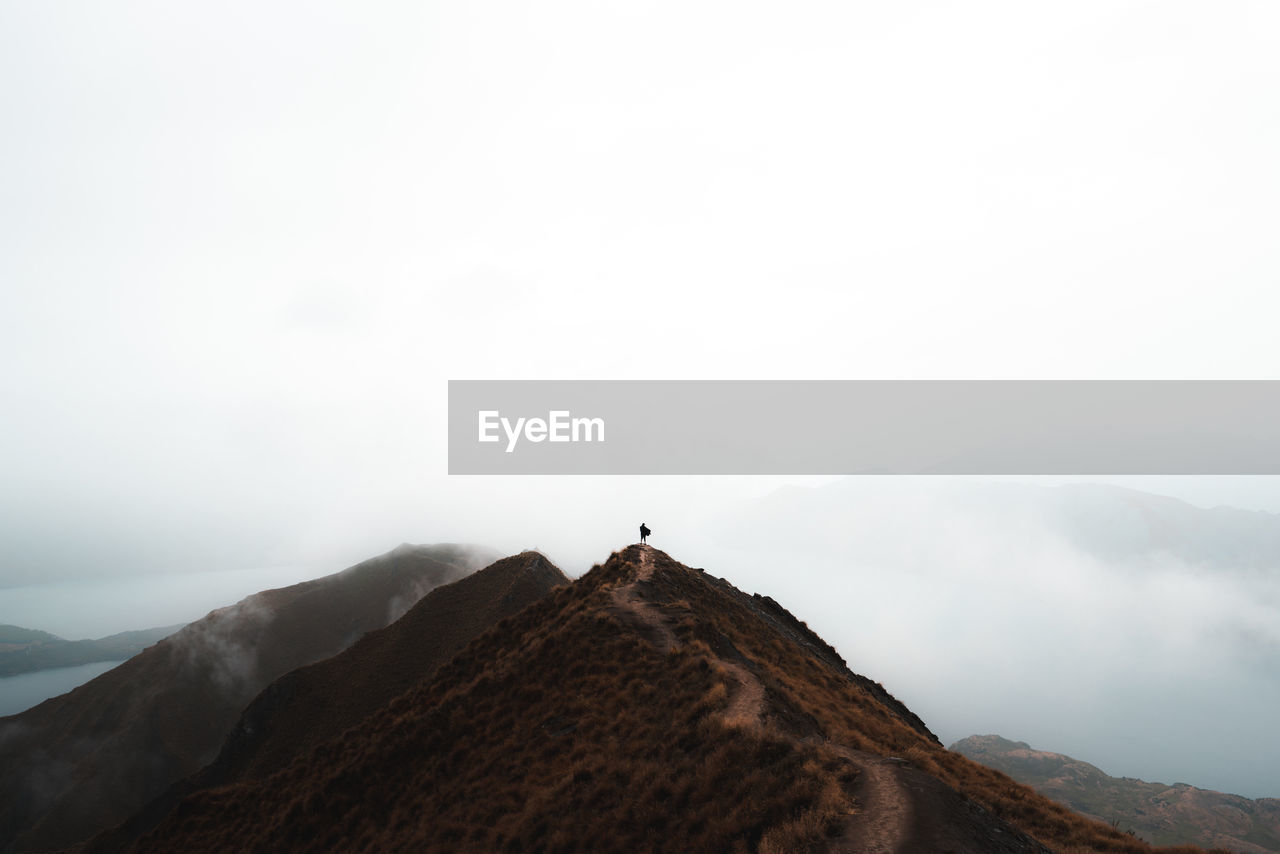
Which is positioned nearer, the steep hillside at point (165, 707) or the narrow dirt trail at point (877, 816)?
the narrow dirt trail at point (877, 816)

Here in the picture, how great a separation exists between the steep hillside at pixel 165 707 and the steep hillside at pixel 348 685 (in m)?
48.1

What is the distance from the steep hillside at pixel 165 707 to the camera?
325ft

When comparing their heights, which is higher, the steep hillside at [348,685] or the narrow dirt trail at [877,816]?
the narrow dirt trail at [877,816]

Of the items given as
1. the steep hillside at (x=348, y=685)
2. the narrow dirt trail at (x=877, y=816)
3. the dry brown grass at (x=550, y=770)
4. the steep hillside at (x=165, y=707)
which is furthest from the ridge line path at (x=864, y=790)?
the steep hillside at (x=165, y=707)

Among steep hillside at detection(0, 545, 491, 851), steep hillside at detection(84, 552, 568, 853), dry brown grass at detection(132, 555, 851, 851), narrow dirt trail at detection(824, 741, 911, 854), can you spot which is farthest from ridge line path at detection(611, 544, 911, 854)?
steep hillside at detection(0, 545, 491, 851)

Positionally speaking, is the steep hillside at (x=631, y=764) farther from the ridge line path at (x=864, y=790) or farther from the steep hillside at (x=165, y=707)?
the steep hillside at (x=165, y=707)

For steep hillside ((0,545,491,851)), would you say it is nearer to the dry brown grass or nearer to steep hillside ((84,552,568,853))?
steep hillside ((84,552,568,853))

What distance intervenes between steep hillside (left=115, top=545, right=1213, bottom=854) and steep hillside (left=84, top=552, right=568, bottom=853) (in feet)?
65.1

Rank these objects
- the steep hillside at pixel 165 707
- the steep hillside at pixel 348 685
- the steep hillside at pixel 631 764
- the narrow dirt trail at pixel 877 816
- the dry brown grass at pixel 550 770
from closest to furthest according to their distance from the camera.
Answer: the narrow dirt trail at pixel 877 816
the steep hillside at pixel 631 764
the dry brown grass at pixel 550 770
the steep hillside at pixel 348 685
the steep hillside at pixel 165 707

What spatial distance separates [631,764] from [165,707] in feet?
464

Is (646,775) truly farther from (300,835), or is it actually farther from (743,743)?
(300,835)

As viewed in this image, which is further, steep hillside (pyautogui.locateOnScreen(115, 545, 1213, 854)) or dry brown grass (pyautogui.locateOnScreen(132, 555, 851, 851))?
dry brown grass (pyautogui.locateOnScreen(132, 555, 851, 851))

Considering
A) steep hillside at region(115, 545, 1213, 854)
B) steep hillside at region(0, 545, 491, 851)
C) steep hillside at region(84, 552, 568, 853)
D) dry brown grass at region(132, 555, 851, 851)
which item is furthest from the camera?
steep hillside at region(0, 545, 491, 851)

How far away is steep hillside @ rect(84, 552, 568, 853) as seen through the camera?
51812 millimetres
